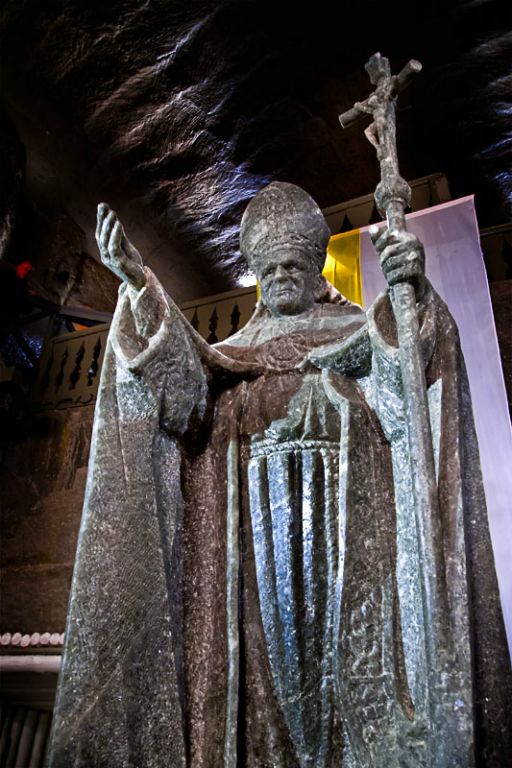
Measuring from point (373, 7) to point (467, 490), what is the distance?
475cm

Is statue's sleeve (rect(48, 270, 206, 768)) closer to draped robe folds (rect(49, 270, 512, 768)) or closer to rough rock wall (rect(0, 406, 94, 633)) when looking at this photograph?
draped robe folds (rect(49, 270, 512, 768))

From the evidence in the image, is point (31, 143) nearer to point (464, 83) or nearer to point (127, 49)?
point (127, 49)

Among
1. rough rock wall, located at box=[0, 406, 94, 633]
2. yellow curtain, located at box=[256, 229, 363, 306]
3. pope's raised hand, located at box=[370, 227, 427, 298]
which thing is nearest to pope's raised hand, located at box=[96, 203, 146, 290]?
pope's raised hand, located at box=[370, 227, 427, 298]

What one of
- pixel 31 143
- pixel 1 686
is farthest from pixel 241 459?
pixel 31 143

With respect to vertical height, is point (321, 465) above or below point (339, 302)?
below

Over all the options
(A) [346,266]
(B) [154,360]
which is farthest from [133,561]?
(A) [346,266]

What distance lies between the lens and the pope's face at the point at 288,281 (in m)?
2.29

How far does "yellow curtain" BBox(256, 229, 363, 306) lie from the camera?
13.7 feet

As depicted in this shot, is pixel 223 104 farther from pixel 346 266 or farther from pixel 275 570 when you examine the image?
pixel 275 570

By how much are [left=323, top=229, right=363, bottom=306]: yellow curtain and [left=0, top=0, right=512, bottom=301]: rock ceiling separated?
1.85 metres

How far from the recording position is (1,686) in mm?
3355

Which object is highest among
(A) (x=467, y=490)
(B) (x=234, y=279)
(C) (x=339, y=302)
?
(B) (x=234, y=279)

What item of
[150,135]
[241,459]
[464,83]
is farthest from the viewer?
[150,135]

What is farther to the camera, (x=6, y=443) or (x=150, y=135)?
(x=150, y=135)
